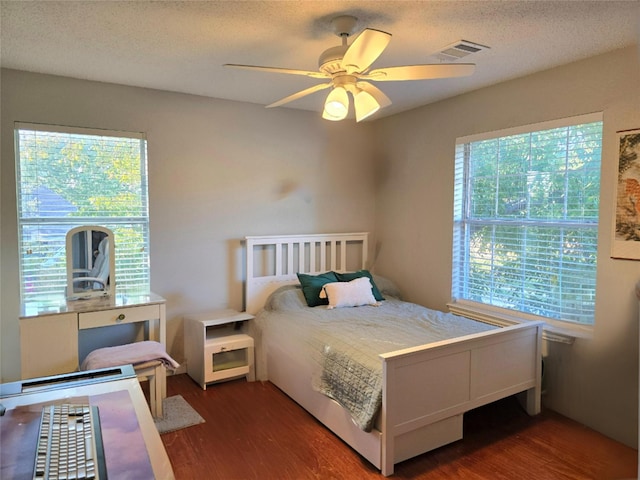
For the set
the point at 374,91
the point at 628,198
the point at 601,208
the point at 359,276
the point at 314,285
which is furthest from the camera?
the point at 359,276

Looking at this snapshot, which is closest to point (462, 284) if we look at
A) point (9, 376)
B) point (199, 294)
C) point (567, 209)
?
point (567, 209)

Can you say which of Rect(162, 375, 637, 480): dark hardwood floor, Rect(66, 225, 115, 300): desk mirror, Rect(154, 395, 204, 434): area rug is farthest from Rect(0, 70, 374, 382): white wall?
Rect(162, 375, 637, 480): dark hardwood floor

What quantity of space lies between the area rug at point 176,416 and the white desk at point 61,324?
2.17ft

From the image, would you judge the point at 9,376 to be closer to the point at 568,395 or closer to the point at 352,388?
the point at 352,388

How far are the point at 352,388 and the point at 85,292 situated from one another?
6.62 ft

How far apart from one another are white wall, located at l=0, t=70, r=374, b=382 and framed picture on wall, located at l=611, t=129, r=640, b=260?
2487 mm

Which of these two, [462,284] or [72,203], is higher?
[72,203]

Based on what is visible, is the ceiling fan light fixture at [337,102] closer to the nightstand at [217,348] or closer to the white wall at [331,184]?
the white wall at [331,184]

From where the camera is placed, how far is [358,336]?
289cm

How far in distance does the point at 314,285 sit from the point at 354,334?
978mm

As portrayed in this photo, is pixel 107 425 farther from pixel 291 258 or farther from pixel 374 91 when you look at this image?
pixel 291 258

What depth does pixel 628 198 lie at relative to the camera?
2.62 meters

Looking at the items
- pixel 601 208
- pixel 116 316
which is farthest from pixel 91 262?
pixel 601 208

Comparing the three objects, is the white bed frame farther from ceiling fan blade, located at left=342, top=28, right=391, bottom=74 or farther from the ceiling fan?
ceiling fan blade, located at left=342, top=28, right=391, bottom=74
